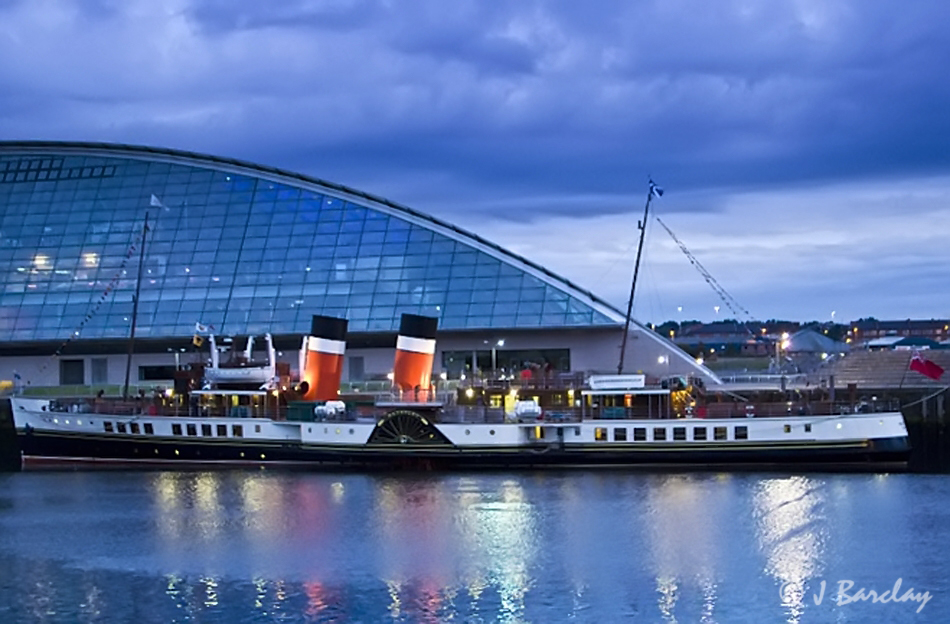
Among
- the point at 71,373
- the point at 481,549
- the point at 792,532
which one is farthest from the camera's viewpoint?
the point at 71,373

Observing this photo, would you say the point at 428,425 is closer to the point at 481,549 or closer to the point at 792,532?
the point at 481,549

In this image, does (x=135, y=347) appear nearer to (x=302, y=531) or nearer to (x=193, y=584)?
(x=302, y=531)

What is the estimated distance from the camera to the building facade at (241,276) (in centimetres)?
7075

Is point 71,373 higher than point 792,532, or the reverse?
point 71,373

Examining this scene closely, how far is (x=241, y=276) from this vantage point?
74.5 meters

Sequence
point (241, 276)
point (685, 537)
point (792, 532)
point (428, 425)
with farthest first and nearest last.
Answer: point (241, 276)
point (428, 425)
point (792, 532)
point (685, 537)

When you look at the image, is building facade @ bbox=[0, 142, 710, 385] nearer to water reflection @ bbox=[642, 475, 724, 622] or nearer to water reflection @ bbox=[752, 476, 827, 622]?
water reflection @ bbox=[752, 476, 827, 622]

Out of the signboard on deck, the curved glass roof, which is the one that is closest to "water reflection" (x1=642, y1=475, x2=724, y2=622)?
the signboard on deck

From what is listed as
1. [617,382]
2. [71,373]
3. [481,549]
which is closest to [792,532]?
[481,549]

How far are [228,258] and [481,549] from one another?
41.0 metres

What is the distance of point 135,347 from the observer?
7319 cm

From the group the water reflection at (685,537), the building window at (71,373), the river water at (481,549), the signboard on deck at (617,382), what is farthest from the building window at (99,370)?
the water reflection at (685,537)

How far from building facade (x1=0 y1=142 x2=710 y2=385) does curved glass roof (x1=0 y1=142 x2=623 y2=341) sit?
8cm
